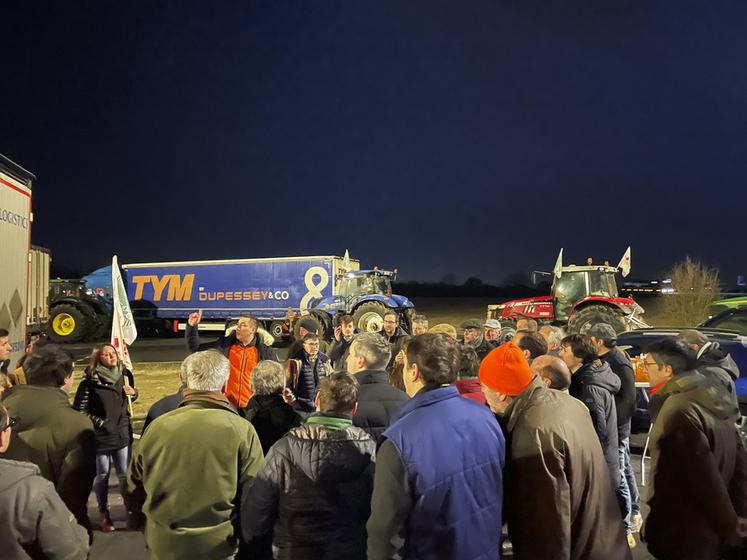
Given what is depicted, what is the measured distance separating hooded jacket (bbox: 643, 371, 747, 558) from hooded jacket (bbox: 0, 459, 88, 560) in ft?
8.47

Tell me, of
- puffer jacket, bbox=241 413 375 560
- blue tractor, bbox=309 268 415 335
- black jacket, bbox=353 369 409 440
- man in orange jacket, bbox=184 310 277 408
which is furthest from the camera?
blue tractor, bbox=309 268 415 335

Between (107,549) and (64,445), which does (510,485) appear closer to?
(64,445)

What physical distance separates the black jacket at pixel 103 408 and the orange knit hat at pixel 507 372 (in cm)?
304

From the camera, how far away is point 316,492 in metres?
2.24

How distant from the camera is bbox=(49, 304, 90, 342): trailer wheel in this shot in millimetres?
18875

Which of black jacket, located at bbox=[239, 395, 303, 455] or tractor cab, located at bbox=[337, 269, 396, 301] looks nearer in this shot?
black jacket, located at bbox=[239, 395, 303, 455]

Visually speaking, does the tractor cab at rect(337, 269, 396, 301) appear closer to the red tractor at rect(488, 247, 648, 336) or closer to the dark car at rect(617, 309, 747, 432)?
the red tractor at rect(488, 247, 648, 336)

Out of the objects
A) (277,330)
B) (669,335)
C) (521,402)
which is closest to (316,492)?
(521,402)

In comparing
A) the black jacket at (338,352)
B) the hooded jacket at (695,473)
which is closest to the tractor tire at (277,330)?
the black jacket at (338,352)

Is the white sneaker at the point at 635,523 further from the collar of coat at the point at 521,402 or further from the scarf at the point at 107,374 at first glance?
the scarf at the point at 107,374

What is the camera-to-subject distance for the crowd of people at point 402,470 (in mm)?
1982

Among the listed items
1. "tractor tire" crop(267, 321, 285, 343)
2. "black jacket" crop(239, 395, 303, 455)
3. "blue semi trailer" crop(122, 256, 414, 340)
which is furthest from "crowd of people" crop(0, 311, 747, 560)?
"tractor tire" crop(267, 321, 285, 343)

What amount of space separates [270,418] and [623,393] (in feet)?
9.52

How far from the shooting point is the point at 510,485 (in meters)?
2.29
